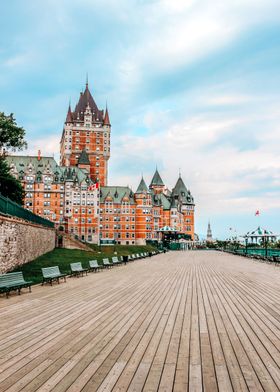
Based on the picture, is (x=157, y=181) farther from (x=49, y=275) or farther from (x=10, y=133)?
(x=49, y=275)

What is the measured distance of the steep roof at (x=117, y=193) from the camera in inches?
3963

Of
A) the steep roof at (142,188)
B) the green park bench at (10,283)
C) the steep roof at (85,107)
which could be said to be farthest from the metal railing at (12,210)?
the steep roof at (85,107)

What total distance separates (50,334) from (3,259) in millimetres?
12086

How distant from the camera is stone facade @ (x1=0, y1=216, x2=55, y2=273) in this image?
18531 millimetres

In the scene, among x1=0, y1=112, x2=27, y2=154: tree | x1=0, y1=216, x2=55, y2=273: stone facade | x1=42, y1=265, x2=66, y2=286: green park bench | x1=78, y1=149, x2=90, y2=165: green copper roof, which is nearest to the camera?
x1=42, y1=265, x2=66, y2=286: green park bench

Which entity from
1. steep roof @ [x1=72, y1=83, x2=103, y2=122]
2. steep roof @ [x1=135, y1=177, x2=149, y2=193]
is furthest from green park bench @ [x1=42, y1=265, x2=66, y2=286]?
steep roof @ [x1=72, y1=83, x2=103, y2=122]

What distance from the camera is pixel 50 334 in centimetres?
742

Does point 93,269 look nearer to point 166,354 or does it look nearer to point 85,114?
point 166,354

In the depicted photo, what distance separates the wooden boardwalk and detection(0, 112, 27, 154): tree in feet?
96.5

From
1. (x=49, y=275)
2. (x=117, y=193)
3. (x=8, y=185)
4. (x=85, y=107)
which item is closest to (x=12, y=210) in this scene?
(x=49, y=275)

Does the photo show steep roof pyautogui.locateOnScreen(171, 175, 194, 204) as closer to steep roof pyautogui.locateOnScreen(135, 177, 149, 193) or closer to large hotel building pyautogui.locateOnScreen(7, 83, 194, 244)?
large hotel building pyautogui.locateOnScreen(7, 83, 194, 244)

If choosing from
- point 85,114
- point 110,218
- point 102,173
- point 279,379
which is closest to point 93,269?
point 279,379

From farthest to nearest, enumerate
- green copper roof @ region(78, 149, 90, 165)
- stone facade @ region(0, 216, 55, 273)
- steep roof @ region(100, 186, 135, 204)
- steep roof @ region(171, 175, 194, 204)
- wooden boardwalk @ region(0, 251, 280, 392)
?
steep roof @ region(171, 175, 194, 204) < green copper roof @ region(78, 149, 90, 165) < steep roof @ region(100, 186, 135, 204) < stone facade @ region(0, 216, 55, 273) < wooden boardwalk @ region(0, 251, 280, 392)

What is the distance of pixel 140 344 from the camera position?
6.65 m
